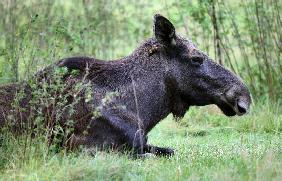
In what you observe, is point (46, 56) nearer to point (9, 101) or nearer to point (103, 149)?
point (9, 101)

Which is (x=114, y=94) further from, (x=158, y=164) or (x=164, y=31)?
(x=164, y=31)

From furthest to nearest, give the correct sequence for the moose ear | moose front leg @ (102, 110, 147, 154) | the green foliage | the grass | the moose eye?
the moose eye
the moose ear
moose front leg @ (102, 110, 147, 154)
the green foliage
the grass

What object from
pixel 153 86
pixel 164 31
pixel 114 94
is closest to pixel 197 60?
pixel 164 31

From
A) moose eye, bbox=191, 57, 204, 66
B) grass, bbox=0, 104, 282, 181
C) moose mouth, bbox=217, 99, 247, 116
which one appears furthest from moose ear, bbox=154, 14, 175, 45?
grass, bbox=0, 104, 282, 181

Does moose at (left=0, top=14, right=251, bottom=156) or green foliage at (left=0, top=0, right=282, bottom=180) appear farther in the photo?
moose at (left=0, top=14, right=251, bottom=156)

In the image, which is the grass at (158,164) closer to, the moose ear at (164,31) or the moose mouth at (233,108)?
the moose mouth at (233,108)

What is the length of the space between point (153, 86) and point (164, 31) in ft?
2.31

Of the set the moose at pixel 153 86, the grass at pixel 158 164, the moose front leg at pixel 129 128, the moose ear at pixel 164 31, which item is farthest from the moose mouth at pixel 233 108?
the moose front leg at pixel 129 128

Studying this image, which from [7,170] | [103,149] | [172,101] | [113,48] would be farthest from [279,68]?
[7,170]

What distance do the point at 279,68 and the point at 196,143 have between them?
4.17 metres

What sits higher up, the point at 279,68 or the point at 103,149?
the point at 279,68

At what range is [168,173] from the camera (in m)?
7.51

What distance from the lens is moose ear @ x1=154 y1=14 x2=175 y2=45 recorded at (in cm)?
915

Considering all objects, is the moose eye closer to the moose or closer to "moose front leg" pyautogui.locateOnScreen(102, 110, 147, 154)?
the moose
